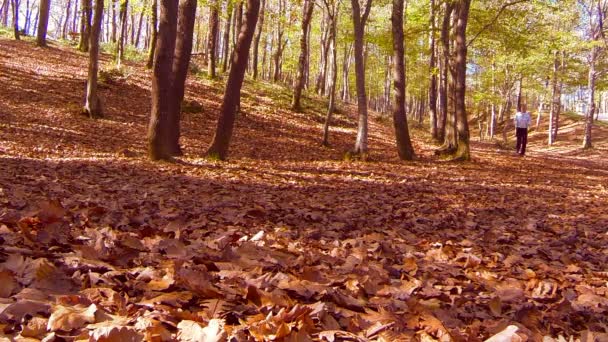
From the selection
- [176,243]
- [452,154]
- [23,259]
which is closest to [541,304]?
[176,243]

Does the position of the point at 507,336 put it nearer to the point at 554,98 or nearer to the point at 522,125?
the point at 522,125

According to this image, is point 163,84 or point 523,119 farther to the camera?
point 523,119

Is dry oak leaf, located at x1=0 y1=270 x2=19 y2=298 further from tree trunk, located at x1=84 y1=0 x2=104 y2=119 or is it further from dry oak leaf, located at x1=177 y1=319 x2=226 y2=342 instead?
tree trunk, located at x1=84 y1=0 x2=104 y2=119

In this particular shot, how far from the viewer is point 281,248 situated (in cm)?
375

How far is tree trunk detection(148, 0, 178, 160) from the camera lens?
9.01 m

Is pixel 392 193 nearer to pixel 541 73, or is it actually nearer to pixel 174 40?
pixel 174 40

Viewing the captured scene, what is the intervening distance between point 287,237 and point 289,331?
2.52 metres

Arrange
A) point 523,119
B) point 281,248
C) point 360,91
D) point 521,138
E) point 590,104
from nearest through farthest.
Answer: point 281,248 → point 360,91 → point 523,119 → point 521,138 → point 590,104

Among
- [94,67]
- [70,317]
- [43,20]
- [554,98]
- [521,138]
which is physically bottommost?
[70,317]

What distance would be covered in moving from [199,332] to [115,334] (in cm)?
31

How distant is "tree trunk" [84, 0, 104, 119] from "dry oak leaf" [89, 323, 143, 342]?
1228 centimetres

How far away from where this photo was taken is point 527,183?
10.5 m

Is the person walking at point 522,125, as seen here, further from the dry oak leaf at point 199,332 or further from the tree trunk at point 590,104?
the dry oak leaf at point 199,332

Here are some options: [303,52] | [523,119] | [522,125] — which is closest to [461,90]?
[523,119]
